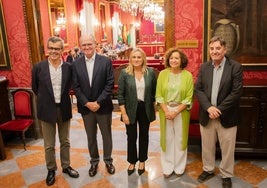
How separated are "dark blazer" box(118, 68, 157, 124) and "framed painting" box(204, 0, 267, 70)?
1.13 metres

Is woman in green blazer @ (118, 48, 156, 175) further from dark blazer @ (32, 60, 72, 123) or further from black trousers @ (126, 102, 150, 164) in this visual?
dark blazer @ (32, 60, 72, 123)

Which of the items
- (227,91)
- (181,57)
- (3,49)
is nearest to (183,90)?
(181,57)

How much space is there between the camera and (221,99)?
288cm

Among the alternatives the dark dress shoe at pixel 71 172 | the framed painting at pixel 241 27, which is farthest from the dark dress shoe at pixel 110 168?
the framed painting at pixel 241 27

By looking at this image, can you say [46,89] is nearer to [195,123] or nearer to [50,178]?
[50,178]

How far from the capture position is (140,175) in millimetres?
3396

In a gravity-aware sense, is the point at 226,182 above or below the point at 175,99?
below

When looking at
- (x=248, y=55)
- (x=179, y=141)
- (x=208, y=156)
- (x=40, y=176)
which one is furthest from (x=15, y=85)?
(x=248, y=55)

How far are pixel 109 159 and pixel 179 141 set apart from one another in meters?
0.95

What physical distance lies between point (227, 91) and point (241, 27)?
120 centimetres

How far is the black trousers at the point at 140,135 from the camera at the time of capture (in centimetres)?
318

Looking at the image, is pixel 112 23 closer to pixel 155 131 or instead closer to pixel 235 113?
pixel 155 131

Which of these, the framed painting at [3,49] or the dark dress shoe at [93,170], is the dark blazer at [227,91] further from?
the framed painting at [3,49]

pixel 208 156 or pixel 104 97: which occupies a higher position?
pixel 104 97
